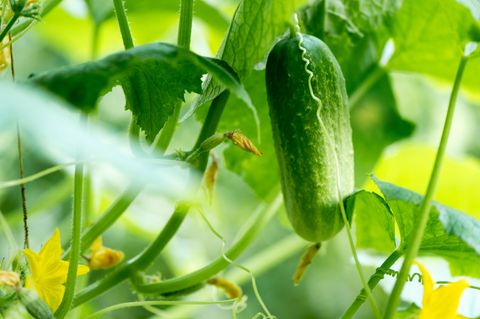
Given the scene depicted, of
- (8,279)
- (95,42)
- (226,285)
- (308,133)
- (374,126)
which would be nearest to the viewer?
(8,279)

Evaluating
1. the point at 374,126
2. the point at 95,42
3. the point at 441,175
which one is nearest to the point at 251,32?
the point at 95,42

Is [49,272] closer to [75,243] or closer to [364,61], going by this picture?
[75,243]

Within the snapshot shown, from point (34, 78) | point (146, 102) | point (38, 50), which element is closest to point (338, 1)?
point (146, 102)

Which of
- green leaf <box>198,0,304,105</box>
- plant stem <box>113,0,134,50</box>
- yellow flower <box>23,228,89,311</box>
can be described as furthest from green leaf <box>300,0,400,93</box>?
yellow flower <box>23,228,89,311</box>

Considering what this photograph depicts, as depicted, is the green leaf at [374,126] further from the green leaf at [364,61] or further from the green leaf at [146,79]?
the green leaf at [146,79]

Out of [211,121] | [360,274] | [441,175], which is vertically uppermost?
[211,121]

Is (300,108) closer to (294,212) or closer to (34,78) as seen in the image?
(294,212)

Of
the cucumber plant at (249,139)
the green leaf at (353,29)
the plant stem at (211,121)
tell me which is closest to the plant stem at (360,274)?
the cucumber plant at (249,139)
